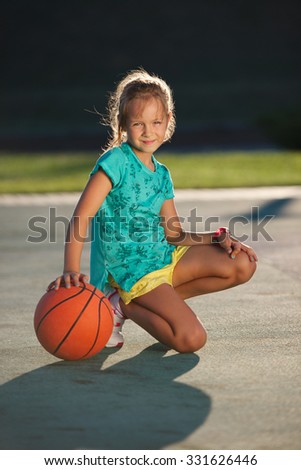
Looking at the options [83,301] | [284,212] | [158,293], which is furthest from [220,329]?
[284,212]

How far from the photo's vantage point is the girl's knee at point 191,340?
5164 mm

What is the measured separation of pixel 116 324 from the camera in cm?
540

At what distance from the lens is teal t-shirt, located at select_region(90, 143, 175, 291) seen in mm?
5398

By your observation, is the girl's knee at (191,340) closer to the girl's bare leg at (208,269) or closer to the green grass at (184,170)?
the girl's bare leg at (208,269)

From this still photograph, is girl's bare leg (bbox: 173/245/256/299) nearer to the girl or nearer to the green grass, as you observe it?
the girl

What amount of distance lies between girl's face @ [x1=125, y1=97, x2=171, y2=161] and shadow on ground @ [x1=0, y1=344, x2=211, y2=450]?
1.12 metres

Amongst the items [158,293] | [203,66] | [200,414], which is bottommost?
[200,414]

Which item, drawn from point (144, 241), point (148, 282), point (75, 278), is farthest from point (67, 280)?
point (144, 241)

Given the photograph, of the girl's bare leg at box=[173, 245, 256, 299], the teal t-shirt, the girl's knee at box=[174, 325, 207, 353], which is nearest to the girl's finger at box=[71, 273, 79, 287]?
the teal t-shirt

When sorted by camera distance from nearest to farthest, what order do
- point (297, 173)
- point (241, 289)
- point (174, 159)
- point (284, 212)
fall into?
point (241, 289)
point (284, 212)
point (297, 173)
point (174, 159)

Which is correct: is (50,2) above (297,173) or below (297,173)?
above

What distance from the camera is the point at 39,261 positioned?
827cm

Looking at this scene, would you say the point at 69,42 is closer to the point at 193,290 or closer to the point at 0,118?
the point at 0,118

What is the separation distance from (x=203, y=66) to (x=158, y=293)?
34059 millimetres
